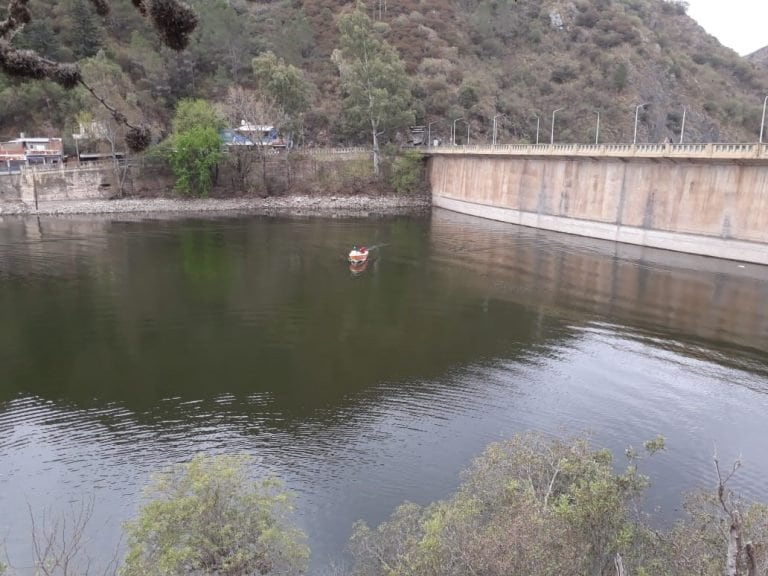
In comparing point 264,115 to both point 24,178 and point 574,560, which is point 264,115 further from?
point 574,560

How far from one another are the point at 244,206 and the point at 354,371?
60.1 metres

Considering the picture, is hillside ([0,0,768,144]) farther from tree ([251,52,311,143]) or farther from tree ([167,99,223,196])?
tree ([251,52,311,143])

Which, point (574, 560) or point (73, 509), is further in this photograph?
point (73, 509)

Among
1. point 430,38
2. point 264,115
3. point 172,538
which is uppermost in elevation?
point 430,38

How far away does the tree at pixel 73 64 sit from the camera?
33.4 feet

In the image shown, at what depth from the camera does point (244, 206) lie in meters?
82.1

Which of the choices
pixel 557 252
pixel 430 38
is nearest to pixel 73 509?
pixel 557 252

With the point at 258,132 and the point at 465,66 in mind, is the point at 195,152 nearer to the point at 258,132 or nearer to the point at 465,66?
the point at 258,132

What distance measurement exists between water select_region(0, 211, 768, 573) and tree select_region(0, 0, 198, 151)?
11.3 metres

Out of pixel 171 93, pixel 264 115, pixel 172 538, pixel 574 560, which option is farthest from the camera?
pixel 171 93

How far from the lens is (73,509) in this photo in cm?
1695

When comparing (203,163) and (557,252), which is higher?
(203,163)

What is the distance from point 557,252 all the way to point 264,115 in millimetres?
51535

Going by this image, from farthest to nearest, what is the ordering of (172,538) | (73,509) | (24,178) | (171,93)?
(171,93) → (24,178) → (73,509) → (172,538)
